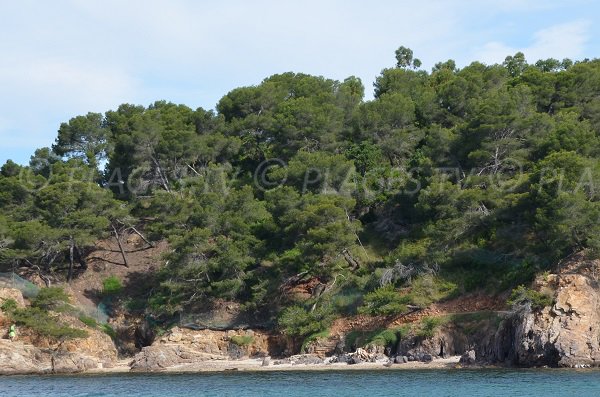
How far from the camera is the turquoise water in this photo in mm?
34250

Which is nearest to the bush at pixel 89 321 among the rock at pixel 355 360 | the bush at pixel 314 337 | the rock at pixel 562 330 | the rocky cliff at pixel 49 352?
the rocky cliff at pixel 49 352

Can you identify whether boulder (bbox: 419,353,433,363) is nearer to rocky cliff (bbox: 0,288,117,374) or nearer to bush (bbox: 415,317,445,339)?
bush (bbox: 415,317,445,339)

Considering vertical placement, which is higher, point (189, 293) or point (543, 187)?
point (543, 187)

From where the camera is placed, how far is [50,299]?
162 feet

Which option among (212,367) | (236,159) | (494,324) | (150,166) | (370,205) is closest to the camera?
(494,324)

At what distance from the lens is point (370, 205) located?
5744cm

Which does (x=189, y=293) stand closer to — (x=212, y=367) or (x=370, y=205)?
(x=212, y=367)

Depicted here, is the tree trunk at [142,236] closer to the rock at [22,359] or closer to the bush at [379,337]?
the rock at [22,359]

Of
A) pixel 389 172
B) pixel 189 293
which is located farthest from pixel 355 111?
pixel 189 293

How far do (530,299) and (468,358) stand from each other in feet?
13.3

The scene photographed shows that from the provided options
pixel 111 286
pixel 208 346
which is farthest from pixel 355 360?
pixel 111 286

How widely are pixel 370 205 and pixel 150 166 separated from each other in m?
16.2

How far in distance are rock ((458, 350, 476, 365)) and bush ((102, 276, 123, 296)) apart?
23.3 m

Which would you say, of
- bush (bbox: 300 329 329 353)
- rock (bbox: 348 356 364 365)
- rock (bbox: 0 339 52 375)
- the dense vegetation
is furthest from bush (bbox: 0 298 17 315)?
rock (bbox: 348 356 364 365)
